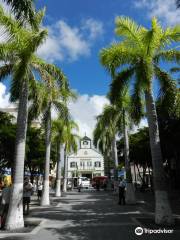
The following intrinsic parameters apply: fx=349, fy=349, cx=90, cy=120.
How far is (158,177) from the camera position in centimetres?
1347

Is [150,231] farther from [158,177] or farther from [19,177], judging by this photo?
[19,177]

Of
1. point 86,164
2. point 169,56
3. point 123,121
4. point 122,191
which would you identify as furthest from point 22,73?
point 86,164

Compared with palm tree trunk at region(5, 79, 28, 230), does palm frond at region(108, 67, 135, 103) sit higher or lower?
higher

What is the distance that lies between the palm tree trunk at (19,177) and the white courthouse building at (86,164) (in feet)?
246

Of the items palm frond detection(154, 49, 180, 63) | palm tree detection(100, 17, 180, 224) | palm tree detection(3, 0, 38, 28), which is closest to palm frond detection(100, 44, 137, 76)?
palm tree detection(100, 17, 180, 224)

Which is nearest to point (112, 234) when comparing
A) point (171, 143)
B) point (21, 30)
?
point (21, 30)

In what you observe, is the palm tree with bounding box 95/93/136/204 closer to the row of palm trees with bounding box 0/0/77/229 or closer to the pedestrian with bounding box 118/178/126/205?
the pedestrian with bounding box 118/178/126/205

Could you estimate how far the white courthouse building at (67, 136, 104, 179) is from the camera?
88812 mm

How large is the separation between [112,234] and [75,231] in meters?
1.51

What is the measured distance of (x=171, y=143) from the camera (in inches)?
1078

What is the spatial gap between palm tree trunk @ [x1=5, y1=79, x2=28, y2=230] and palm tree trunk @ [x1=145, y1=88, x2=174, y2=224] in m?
5.02

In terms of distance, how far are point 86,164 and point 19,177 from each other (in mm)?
77064

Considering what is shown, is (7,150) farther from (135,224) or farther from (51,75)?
(135,224)

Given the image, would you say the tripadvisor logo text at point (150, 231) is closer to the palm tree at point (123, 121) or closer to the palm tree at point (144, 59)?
the palm tree at point (144, 59)
